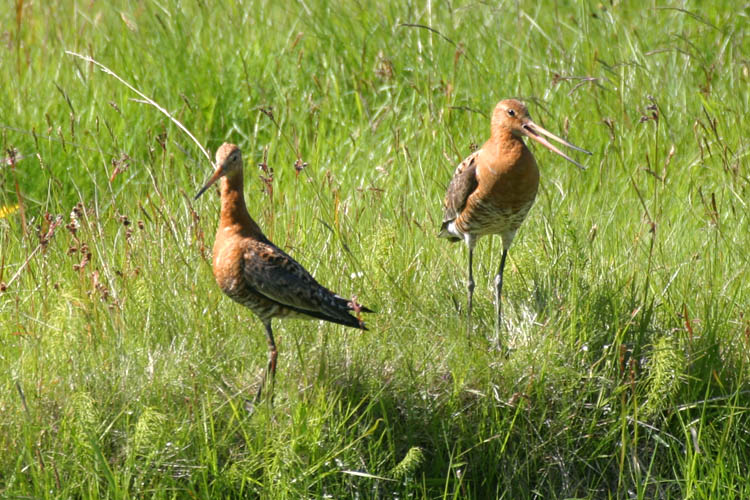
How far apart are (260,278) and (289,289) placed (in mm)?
115

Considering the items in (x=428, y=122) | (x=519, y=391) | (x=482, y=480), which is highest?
(x=428, y=122)

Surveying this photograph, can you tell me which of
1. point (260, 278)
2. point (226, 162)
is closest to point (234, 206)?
point (226, 162)

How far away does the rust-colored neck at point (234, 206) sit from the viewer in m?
4.06

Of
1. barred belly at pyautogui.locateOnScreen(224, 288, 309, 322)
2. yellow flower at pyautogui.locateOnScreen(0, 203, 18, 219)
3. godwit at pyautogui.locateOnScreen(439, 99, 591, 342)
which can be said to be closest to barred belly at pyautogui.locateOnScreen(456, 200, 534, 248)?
godwit at pyautogui.locateOnScreen(439, 99, 591, 342)

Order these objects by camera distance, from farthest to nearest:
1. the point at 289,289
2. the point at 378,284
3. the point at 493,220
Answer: the point at 493,220 → the point at 378,284 → the point at 289,289

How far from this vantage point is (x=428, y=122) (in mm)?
5727

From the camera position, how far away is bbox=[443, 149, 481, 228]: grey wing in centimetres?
471

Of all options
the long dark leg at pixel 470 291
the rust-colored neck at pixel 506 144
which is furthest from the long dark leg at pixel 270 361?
the rust-colored neck at pixel 506 144

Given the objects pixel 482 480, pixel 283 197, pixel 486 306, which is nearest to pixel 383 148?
pixel 283 197

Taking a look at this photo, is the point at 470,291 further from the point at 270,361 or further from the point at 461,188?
the point at 270,361

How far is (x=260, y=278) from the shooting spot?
12.8 ft

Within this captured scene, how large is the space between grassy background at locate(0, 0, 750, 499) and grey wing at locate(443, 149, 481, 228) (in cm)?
17

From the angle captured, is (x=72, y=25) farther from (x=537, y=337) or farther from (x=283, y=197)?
(x=537, y=337)

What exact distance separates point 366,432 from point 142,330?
3.26 feet
